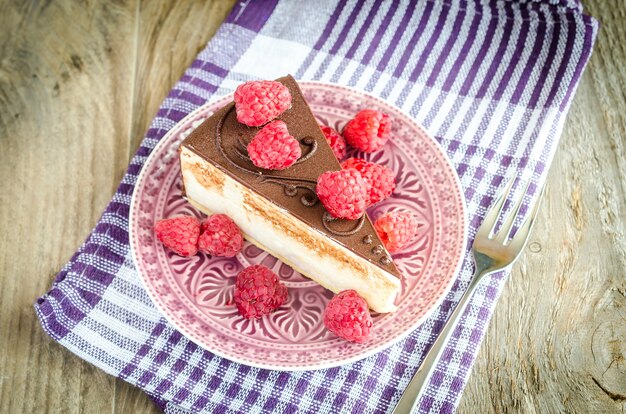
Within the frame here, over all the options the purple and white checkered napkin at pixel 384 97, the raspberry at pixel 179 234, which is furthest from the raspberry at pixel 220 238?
the purple and white checkered napkin at pixel 384 97

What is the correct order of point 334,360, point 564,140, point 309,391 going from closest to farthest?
1. point 334,360
2. point 309,391
3. point 564,140

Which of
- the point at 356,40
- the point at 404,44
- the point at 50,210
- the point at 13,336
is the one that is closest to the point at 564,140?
the point at 404,44

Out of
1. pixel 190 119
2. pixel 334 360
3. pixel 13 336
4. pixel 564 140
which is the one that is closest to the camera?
pixel 334 360

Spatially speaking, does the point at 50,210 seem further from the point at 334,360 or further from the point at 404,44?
A: the point at 404,44

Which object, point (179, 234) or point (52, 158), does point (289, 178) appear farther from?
point (52, 158)

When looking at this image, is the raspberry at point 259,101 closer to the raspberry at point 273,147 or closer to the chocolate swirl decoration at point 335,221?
the raspberry at point 273,147

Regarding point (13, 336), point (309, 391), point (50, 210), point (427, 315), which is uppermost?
point (427, 315)

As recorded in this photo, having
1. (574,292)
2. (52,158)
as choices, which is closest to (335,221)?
(574,292)
